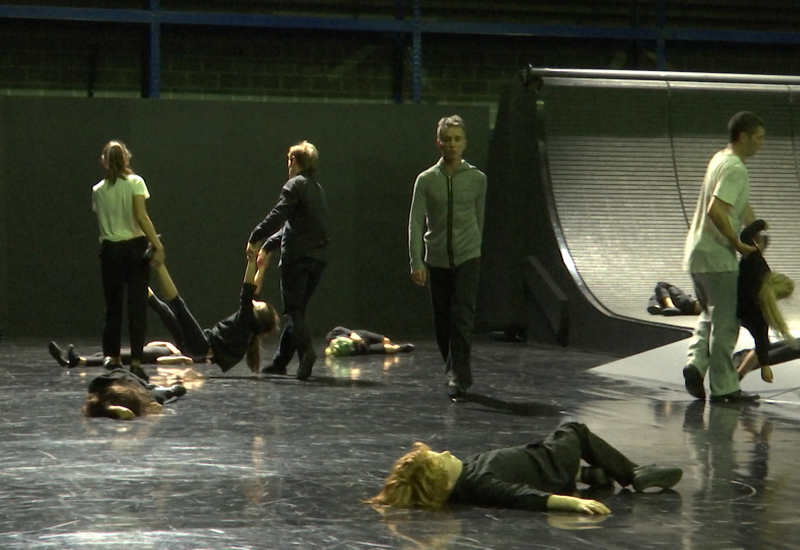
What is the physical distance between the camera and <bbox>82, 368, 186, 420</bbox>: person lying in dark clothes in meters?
6.21

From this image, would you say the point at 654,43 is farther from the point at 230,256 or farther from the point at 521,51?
the point at 230,256

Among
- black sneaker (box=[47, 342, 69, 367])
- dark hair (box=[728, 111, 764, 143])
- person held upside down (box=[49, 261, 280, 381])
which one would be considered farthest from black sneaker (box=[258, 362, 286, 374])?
dark hair (box=[728, 111, 764, 143])

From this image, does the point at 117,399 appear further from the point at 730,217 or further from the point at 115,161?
the point at 730,217

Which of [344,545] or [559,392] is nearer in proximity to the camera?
[344,545]

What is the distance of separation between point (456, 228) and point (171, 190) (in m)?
6.05

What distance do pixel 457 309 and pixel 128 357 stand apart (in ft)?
10.2

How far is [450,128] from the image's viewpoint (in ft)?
22.1

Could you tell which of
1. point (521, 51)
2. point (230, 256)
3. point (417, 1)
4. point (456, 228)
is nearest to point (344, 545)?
point (456, 228)

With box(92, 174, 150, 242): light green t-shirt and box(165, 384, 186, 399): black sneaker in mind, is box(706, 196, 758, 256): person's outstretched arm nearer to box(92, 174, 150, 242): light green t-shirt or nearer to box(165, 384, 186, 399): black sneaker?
box(165, 384, 186, 399): black sneaker

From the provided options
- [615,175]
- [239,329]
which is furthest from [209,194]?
[239,329]

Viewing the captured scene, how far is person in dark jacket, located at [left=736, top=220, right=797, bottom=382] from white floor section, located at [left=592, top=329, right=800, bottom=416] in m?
0.34

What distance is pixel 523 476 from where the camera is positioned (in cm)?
416

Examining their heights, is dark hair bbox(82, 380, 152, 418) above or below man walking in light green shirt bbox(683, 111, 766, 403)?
below

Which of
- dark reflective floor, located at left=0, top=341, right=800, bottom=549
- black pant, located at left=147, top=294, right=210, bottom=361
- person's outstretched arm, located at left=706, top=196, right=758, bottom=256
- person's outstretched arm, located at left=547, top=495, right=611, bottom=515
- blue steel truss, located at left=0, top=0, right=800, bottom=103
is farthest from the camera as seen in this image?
blue steel truss, located at left=0, top=0, right=800, bottom=103
